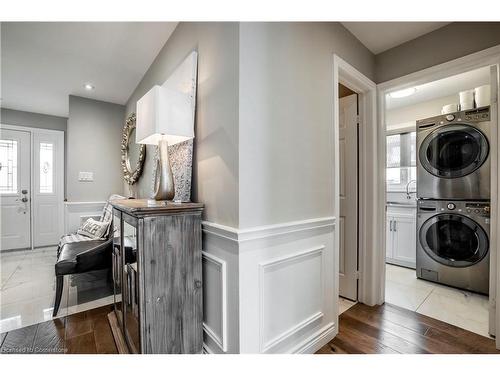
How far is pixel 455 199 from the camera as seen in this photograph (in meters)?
2.36

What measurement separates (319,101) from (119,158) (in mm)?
3222

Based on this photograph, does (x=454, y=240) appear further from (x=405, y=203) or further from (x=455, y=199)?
(x=405, y=203)

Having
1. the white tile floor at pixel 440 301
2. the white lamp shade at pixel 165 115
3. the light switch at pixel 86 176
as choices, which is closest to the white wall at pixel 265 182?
the white lamp shade at pixel 165 115

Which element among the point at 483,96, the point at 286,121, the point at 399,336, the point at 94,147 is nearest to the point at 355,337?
the point at 399,336

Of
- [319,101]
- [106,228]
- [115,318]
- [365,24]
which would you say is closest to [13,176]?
[106,228]

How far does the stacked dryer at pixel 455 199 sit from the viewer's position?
7.24ft

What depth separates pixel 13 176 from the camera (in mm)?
3799

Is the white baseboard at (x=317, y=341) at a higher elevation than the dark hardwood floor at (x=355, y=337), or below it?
higher

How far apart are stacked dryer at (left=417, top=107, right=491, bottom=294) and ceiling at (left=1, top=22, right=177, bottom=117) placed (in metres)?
2.89

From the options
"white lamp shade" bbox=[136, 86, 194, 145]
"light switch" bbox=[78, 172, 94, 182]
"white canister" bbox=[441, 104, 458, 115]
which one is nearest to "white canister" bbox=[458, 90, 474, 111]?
"white canister" bbox=[441, 104, 458, 115]

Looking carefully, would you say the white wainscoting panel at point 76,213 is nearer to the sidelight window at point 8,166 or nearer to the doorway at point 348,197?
the sidelight window at point 8,166

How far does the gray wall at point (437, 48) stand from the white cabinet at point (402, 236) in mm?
1841

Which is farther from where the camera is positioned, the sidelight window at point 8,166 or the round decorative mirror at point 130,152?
the sidelight window at point 8,166
